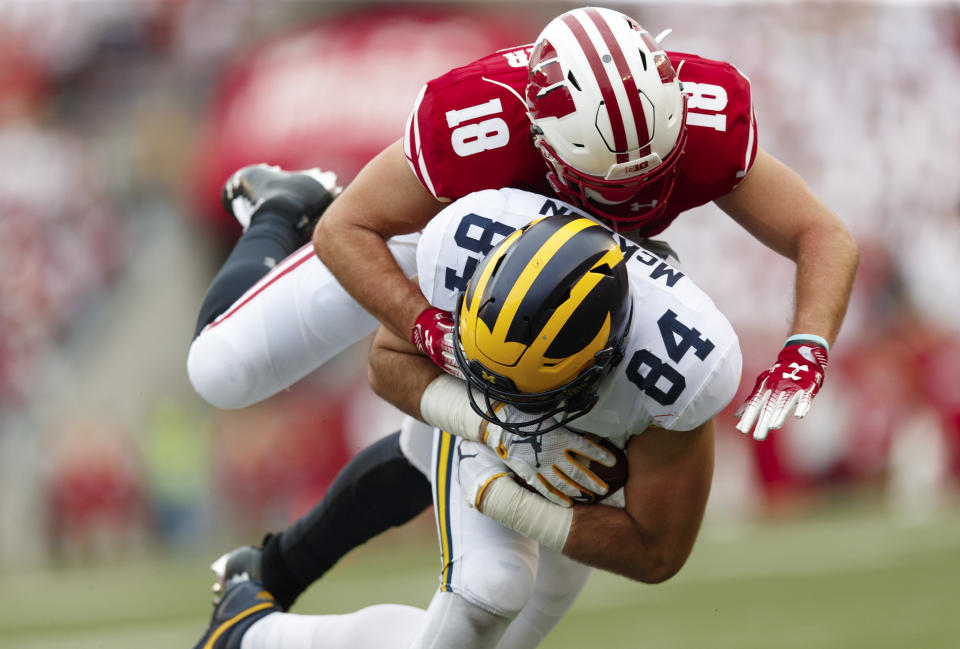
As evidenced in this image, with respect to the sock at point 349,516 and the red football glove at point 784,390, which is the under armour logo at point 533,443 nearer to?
the red football glove at point 784,390

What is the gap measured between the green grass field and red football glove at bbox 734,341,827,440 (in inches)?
118

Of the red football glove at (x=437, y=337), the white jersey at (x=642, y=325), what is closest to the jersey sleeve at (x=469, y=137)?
the white jersey at (x=642, y=325)

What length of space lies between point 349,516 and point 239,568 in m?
0.45

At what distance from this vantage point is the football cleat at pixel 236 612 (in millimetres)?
4004

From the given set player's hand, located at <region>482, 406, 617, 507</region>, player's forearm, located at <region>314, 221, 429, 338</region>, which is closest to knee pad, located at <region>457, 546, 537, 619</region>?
player's hand, located at <region>482, 406, 617, 507</region>

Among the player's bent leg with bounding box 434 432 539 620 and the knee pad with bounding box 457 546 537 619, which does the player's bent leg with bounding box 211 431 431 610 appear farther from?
the knee pad with bounding box 457 546 537 619

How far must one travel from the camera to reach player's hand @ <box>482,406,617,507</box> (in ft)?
11.2

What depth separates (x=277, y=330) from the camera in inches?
163

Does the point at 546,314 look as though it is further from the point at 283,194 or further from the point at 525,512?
the point at 283,194

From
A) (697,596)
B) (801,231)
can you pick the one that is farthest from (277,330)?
(697,596)

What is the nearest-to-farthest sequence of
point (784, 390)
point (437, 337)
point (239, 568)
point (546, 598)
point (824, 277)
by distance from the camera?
point (784, 390), point (437, 337), point (824, 277), point (546, 598), point (239, 568)

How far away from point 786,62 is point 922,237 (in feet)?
8.41

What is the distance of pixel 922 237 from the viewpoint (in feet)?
48.3

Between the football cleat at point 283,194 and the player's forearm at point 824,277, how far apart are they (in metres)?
1.74
